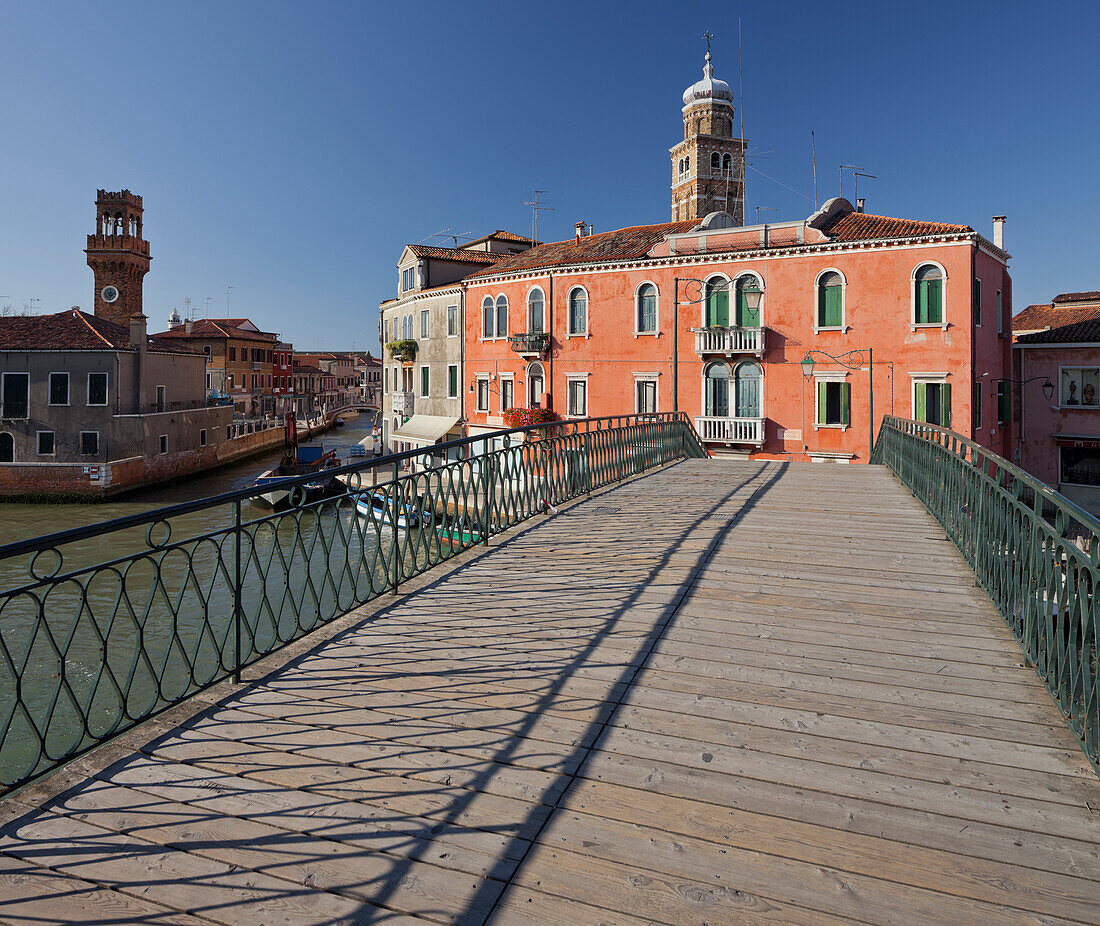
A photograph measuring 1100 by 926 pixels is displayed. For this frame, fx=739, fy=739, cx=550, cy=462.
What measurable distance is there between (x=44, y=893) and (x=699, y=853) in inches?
76.1

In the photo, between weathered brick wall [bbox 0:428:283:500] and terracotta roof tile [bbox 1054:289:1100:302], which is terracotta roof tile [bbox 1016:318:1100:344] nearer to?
terracotta roof tile [bbox 1054:289:1100:302]

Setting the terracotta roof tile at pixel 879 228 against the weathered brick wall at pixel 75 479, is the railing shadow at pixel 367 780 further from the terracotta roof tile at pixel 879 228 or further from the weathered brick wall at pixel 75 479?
the weathered brick wall at pixel 75 479

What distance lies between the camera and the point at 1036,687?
11.5 feet

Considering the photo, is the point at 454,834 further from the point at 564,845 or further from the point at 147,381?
the point at 147,381

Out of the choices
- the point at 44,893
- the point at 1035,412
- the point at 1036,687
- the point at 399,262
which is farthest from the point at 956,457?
the point at 399,262

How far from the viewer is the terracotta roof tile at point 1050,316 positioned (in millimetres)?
34959

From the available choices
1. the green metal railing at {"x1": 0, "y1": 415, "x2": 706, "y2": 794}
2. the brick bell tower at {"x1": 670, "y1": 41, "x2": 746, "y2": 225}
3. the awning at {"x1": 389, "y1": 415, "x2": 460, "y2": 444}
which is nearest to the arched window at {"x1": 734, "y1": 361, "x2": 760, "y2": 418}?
the green metal railing at {"x1": 0, "y1": 415, "x2": 706, "y2": 794}

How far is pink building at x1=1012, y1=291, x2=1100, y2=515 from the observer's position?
1191 inches

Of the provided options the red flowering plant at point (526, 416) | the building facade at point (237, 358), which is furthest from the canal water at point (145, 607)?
the building facade at point (237, 358)

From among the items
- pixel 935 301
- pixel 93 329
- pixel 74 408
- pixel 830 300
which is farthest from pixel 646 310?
pixel 93 329

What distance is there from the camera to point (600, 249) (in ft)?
98.0

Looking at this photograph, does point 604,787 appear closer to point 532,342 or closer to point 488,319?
point 532,342

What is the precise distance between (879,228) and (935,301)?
3.33 metres

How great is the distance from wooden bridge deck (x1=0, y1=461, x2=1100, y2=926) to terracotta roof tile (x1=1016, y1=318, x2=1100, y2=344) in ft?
106
